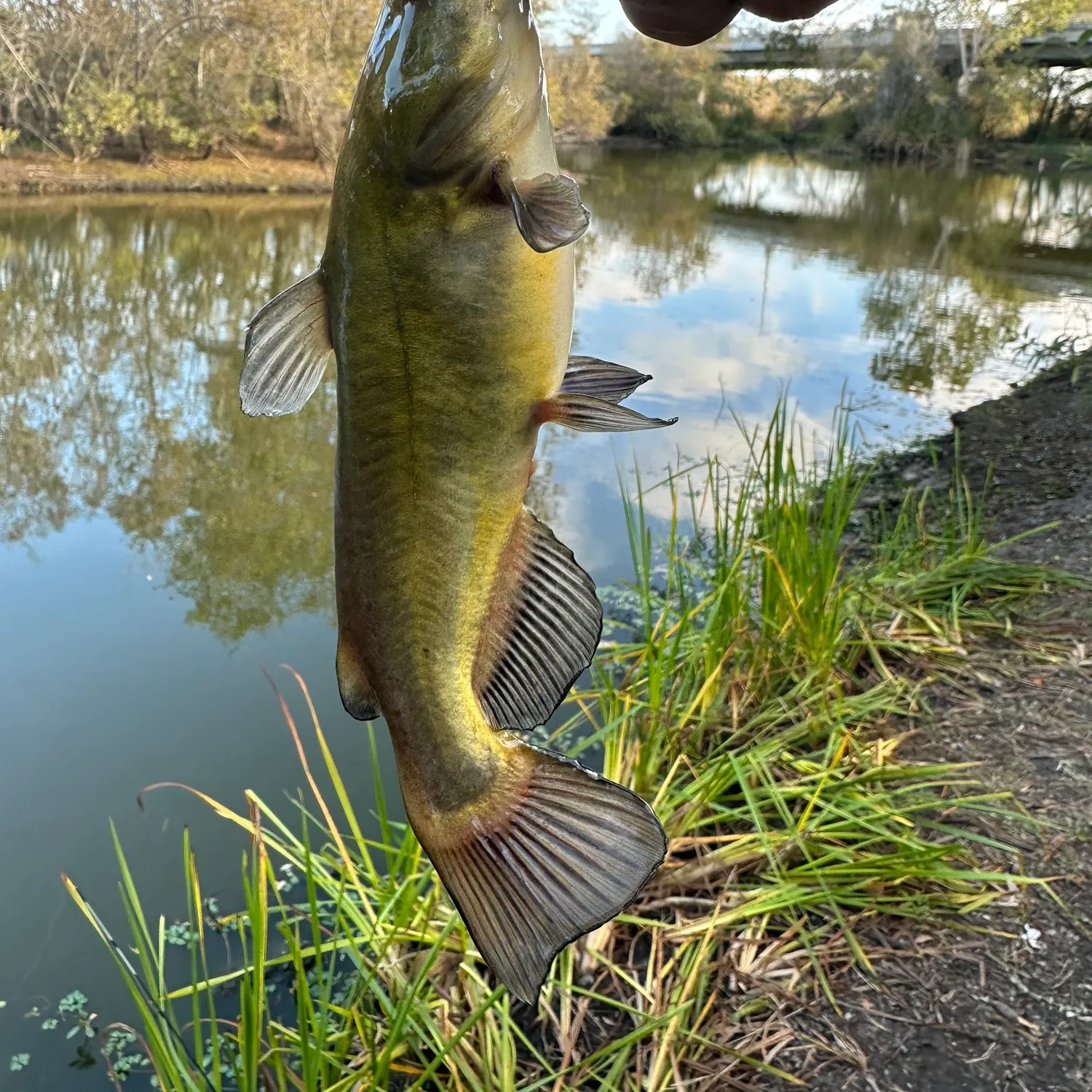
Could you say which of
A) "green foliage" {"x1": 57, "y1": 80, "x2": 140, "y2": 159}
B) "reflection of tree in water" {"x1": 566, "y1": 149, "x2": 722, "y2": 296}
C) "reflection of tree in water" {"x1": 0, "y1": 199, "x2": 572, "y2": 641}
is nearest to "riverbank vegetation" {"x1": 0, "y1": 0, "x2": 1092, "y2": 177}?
"green foliage" {"x1": 57, "y1": 80, "x2": 140, "y2": 159}

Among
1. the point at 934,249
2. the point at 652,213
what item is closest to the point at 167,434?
the point at 934,249

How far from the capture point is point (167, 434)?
319 inches

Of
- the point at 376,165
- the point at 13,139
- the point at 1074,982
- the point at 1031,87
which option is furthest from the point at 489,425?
the point at 1031,87

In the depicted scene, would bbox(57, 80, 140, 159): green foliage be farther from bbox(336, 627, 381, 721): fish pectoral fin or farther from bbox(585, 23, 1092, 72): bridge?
bbox(336, 627, 381, 721): fish pectoral fin

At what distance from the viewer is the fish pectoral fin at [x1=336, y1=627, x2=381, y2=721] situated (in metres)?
1.05

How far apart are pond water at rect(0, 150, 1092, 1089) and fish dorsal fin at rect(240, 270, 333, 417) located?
312 cm

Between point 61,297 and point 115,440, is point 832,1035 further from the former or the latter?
point 61,297

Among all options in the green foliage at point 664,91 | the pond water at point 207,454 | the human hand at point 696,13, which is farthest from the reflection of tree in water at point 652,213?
the human hand at point 696,13

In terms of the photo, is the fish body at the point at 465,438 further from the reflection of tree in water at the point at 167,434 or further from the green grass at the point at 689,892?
the reflection of tree in water at the point at 167,434

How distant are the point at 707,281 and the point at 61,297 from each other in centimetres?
922

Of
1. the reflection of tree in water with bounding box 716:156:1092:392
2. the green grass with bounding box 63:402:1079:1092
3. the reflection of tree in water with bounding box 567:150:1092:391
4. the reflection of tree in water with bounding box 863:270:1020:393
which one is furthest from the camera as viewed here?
the reflection of tree in water with bounding box 567:150:1092:391

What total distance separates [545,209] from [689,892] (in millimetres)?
2703

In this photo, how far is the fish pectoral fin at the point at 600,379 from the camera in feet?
3.39

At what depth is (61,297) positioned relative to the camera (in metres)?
11.9
